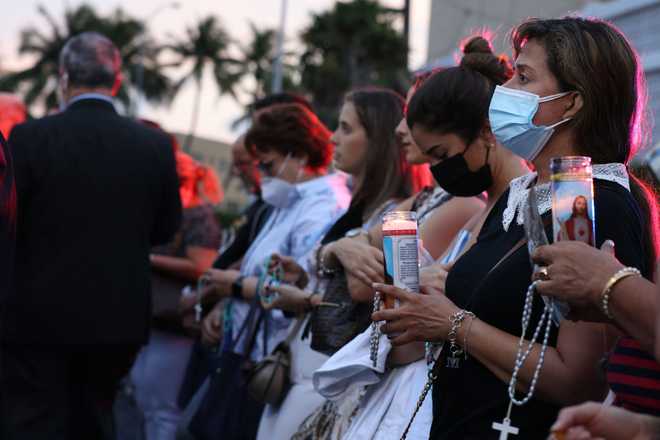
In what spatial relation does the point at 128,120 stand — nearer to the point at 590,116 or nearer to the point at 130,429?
the point at 130,429

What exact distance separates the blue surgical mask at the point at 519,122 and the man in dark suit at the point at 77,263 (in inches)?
118

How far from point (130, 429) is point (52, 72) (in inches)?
2602

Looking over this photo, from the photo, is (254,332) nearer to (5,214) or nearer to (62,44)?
(5,214)

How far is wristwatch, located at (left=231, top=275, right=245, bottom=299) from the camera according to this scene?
549 centimetres

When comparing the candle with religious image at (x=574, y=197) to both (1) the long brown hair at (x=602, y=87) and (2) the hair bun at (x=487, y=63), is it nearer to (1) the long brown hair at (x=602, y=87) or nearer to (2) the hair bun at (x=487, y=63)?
(1) the long brown hair at (x=602, y=87)

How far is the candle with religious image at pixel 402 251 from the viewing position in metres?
2.75

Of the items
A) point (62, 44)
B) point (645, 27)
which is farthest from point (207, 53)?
point (645, 27)

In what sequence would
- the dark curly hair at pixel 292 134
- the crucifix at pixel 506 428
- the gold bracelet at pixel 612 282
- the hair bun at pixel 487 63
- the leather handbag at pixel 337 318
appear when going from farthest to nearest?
the dark curly hair at pixel 292 134 < the leather handbag at pixel 337 318 < the hair bun at pixel 487 63 < the crucifix at pixel 506 428 < the gold bracelet at pixel 612 282

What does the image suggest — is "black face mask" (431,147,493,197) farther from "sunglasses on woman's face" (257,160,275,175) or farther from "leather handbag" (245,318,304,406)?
"sunglasses on woman's face" (257,160,275,175)

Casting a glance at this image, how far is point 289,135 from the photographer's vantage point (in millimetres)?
5734

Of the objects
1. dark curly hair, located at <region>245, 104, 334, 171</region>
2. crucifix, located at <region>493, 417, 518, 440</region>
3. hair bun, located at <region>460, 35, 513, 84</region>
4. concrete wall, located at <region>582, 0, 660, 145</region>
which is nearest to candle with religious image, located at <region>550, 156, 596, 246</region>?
crucifix, located at <region>493, 417, 518, 440</region>

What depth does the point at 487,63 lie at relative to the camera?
11.6 ft

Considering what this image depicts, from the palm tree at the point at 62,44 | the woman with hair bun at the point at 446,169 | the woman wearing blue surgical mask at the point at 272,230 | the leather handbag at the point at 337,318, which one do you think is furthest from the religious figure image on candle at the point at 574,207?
the palm tree at the point at 62,44

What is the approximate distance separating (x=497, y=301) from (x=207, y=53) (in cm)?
7277
